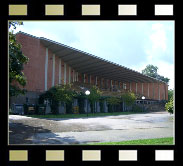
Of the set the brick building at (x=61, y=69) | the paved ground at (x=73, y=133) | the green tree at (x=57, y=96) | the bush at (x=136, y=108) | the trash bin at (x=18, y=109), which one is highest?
the brick building at (x=61, y=69)

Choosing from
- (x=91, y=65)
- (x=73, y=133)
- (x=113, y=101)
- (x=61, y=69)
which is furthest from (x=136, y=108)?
(x=73, y=133)

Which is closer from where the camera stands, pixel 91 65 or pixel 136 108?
pixel 91 65

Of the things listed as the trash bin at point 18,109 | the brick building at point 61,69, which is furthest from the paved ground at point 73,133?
the brick building at point 61,69

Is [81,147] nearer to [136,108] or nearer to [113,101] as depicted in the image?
[113,101]

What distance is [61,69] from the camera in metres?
36.0

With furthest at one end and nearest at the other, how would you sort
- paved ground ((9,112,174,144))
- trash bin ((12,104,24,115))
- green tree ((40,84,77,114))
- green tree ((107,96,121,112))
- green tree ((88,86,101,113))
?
green tree ((107,96,121,112)) → green tree ((88,86,101,113)) → green tree ((40,84,77,114)) → trash bin ((12,104,24,115)) → paved ground ((9,112,174,144))

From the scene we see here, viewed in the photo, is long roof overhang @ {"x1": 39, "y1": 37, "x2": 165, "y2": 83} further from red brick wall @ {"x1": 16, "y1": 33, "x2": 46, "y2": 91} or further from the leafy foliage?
the leafy foliage

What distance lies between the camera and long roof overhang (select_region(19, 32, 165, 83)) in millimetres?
33609

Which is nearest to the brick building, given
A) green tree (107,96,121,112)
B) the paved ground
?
green tree (107,96,121,112)

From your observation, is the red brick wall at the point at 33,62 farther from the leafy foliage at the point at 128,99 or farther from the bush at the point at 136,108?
the bush at the point at 136,108

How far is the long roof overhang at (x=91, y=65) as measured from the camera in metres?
33.6

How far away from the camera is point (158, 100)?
5784cm
